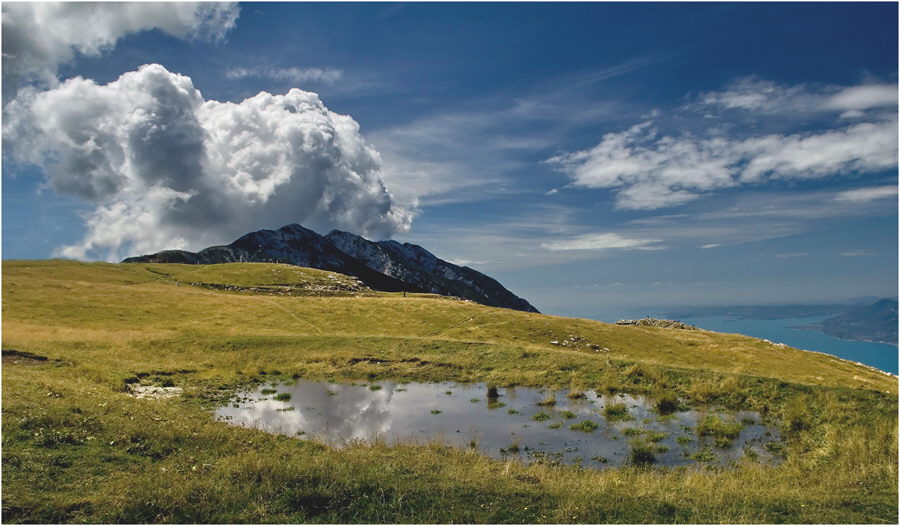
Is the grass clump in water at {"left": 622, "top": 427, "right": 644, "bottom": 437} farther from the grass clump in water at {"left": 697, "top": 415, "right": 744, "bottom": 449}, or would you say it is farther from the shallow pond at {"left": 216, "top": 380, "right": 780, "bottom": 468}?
the grass clump in water at {"left": 697, "top": 415, "right": 744, "bottom": 449}

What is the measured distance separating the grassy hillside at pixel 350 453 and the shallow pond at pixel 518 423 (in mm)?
2241

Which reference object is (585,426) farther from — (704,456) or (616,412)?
(704,456)

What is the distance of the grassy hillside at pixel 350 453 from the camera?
1514 centimetres

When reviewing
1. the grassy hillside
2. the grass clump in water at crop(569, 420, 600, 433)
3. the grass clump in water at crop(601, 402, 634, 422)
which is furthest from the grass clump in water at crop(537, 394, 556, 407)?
the grassy hillside

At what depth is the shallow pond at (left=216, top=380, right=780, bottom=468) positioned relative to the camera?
990 inches

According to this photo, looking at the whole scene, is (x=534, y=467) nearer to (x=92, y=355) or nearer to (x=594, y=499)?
(x=594, y=499)

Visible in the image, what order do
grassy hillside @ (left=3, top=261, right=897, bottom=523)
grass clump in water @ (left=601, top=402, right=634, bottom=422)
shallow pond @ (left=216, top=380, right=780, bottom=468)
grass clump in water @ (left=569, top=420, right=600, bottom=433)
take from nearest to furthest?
grassy hillside @ (left=3, top=261, right=897, bottom=523) < shallow pond @ (left=216, top=380, right=780, bottom=468) < grass clump in water @ (left=569, top=420, right=600, bottom=433) < grass clump in water @ (left=601, top=402, right=634, bottom=422)

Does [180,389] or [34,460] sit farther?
[180,389]

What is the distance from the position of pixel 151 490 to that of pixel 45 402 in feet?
44.5

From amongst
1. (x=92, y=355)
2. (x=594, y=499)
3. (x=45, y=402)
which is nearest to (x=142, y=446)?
(x=45, y=402)

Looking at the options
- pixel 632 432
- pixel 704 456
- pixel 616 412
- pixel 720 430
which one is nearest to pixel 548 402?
pixel 616 412

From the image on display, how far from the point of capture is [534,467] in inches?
820

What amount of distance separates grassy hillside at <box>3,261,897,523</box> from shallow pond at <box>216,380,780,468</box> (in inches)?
88.2

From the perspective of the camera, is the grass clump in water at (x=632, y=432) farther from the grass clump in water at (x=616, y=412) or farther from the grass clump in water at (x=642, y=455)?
the grass clump in water at (x=642, y=455)
